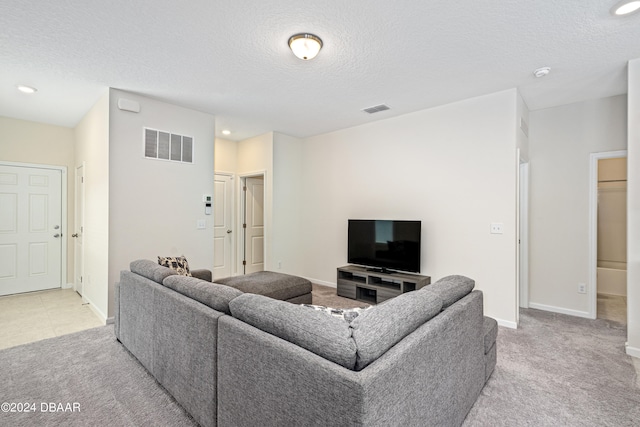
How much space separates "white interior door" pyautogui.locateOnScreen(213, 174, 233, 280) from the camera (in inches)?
221

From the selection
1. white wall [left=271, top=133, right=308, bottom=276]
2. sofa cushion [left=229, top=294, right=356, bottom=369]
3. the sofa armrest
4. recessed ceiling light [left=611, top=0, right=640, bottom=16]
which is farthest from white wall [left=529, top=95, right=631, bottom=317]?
the sofa armrest

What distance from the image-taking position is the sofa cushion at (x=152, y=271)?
2.34 metres

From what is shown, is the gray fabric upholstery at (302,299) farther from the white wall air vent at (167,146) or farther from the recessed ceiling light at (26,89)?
the recessed ceiling light at (26,89)

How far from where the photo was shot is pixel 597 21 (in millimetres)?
2182

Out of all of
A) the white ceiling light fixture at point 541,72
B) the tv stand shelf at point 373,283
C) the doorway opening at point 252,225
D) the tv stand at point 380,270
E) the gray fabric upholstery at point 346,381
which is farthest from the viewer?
the doorway opening at point 252,225

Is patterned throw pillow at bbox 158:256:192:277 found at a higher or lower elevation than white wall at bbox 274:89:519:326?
lower

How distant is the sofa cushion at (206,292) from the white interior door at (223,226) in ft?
11.7

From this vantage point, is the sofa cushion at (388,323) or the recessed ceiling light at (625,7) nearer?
the sofa cushion at (388,323)

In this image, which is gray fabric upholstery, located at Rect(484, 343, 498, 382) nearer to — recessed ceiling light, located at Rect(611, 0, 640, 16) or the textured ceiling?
the textured ceiling

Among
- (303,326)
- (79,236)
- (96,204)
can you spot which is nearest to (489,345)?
(303,326)

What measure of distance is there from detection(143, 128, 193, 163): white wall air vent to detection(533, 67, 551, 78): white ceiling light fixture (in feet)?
13.3

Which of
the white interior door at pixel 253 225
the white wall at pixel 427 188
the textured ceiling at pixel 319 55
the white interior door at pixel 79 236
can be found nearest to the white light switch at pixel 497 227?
the white wall at pixel 427 188

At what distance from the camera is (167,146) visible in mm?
3857

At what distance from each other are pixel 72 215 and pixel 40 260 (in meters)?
0.80
